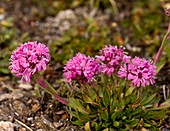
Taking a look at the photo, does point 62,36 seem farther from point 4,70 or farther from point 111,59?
point 111,59

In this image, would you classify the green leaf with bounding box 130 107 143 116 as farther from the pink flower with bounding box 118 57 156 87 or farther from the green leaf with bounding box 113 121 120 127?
the pink flower with bounding box 118 57 156 87

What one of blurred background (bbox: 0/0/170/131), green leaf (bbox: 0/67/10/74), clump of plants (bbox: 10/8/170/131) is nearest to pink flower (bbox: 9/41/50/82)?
clump of plants (bbox: 10/8/170/131)

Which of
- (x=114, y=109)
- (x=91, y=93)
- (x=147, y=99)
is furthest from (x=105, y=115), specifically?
(x=147, y=99)

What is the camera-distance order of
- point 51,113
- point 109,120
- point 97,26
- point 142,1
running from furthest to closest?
point 142,1 → point 97,26 → point 51,113 → point 109,120

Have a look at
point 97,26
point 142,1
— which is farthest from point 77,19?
point 142,1

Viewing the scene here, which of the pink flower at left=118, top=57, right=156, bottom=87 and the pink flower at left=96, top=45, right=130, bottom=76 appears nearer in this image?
the pink flower at left=118, top=57, right=156, bottom=87

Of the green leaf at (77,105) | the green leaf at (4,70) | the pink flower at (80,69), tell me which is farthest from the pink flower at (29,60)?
the green leaf at (4,70)

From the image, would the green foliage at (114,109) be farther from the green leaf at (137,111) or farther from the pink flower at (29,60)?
the pink flower at (29,60)

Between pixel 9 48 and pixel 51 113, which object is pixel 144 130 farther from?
pixel 9 48
